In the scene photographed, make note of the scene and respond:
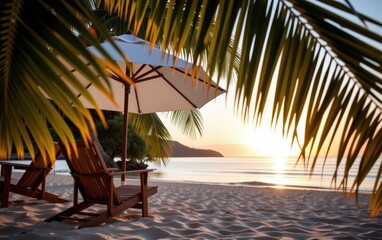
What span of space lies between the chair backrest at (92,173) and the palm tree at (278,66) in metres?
2.45

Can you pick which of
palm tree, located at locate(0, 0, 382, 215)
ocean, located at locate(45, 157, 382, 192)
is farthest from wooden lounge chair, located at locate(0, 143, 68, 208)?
palm tree, located at locate(0, 0, 382, 215)

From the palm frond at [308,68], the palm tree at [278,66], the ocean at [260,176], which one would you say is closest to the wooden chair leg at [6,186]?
the ocean at [260,176]

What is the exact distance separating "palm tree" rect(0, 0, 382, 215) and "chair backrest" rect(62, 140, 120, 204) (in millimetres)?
2452

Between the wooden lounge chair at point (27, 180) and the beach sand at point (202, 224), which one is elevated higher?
the wooden lounge chair at point (27, 180)

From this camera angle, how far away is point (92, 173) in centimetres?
357

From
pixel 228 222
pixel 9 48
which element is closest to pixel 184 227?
pixel 228 222

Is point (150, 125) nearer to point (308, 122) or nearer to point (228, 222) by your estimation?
point (228, 222)

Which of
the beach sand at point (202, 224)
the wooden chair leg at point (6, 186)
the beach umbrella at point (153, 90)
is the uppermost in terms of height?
the beach umbrella at point (153, 90)

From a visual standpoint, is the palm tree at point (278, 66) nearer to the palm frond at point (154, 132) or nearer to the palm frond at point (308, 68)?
the palm frond at point (308, 68)

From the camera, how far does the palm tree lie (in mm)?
863

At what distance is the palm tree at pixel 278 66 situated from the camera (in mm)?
863

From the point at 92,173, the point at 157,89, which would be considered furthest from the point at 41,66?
the point at 157,89

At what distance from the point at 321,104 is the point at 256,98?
180mm

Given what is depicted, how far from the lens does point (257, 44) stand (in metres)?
1.11
